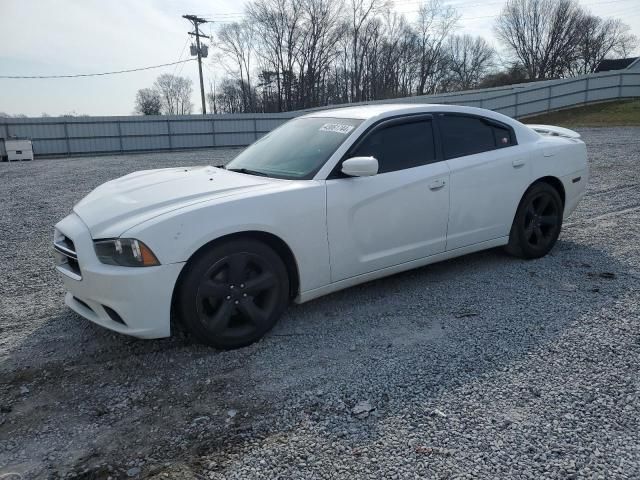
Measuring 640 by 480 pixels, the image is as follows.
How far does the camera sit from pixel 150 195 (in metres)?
3.47

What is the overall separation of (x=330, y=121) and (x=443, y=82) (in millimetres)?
63838

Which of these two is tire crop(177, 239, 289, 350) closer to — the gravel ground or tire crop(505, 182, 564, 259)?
the gravel ground

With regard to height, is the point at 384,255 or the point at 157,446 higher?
the point at 384,255

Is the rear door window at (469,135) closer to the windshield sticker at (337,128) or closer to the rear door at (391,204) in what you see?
the rear door at (391,204)

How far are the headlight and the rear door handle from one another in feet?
7.46

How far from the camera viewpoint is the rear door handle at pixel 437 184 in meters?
4.08

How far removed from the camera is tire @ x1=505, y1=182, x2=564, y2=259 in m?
4.86

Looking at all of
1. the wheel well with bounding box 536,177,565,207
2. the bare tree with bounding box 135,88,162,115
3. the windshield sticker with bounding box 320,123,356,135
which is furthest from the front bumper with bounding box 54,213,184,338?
the bare tree with bounding box 135,88,162,115

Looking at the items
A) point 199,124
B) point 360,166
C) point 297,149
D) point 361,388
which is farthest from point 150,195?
point 199,124

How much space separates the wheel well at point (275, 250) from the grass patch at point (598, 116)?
25.4 m

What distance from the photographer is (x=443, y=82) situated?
6309 centimetres

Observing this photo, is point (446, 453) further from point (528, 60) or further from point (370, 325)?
point (528, 60)

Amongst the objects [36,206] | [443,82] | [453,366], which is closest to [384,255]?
[453,366]

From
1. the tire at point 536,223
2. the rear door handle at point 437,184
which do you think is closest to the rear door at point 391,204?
the rear door handle at point 437,184
